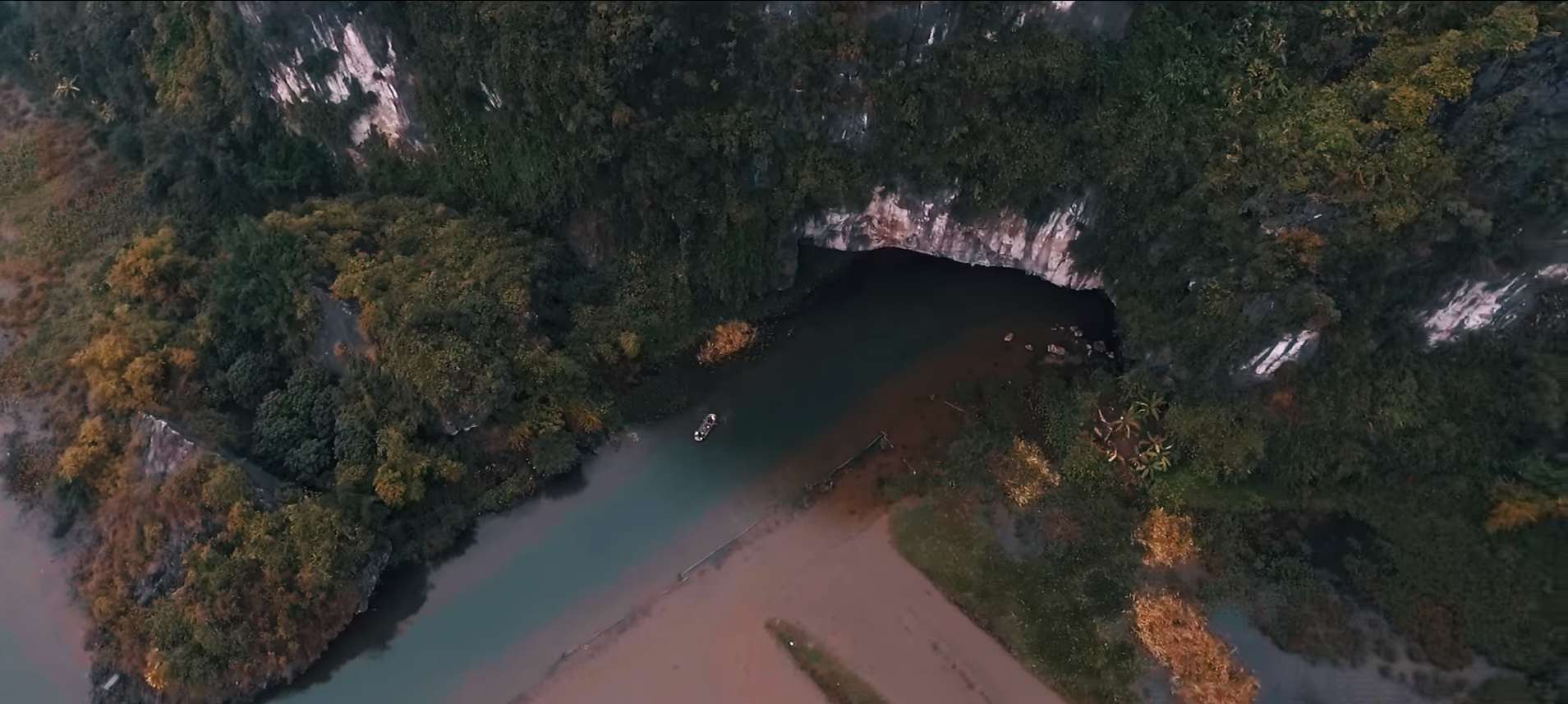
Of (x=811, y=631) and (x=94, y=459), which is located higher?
(x=94, y=459)

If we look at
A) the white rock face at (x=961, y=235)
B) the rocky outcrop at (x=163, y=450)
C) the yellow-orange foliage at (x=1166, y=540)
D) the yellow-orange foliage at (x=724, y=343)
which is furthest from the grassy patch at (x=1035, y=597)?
the rocky outcrop at (x=163, y=450)

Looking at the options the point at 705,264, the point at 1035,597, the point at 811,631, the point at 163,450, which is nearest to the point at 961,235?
the point at 705,264

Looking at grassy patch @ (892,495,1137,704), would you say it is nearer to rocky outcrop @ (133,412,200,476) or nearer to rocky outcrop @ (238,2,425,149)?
rocky outcrop @ (133,412,200,476)

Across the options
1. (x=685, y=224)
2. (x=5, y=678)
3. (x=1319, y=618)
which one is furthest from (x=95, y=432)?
(x=1319, y=618)

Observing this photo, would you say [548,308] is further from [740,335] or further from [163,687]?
[163,687]

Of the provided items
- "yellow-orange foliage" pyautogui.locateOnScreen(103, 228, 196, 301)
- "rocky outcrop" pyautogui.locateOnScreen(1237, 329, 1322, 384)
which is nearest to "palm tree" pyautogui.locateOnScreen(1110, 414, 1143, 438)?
"rocky outcrop" pyautogui.locateOnScreen(1237, 329, 1322, 384)

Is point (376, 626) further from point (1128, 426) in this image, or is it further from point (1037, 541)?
point (1128, 426)

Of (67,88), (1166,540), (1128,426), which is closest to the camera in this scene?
(1166,540)
